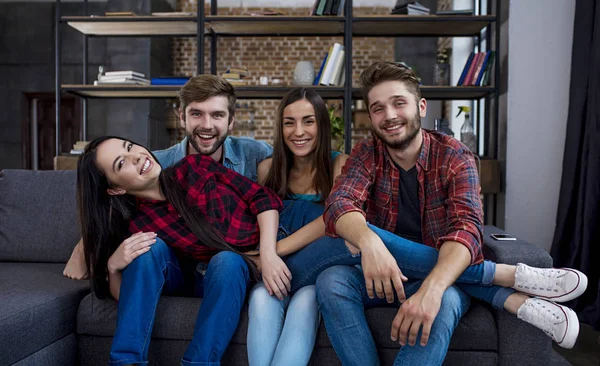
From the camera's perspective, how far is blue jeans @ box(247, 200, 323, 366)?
1.49 meters

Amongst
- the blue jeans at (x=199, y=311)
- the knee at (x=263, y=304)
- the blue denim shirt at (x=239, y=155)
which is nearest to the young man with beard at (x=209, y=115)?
the blue denim shirt at (x=239, y=155)

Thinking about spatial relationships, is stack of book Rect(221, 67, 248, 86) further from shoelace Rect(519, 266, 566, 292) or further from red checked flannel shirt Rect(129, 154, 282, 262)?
shoelace Rect(519, 266, 566, 292)

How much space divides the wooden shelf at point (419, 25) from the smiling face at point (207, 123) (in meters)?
1.61

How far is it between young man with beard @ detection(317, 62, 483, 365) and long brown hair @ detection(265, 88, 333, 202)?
20cm

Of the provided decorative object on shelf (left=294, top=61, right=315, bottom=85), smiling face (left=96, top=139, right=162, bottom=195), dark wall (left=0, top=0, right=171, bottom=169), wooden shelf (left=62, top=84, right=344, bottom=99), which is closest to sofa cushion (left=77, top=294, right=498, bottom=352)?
smiling face (left=96, top=139, right=162, bottom=195)

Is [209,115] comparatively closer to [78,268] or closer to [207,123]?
[207,123]

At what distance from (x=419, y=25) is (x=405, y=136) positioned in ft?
6.59

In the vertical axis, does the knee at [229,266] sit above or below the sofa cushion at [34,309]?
above

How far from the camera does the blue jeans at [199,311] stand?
1.47 meters

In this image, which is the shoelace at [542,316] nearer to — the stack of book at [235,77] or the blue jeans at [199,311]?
the blue jeans at [199,311]

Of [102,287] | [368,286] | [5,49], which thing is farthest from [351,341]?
[5,49]

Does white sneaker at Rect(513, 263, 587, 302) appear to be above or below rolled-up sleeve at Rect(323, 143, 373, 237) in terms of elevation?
below

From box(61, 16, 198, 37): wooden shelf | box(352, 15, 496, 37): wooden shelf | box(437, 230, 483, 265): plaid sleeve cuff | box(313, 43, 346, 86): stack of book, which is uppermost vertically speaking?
box(352, 15, 496, 37): wooden shelf

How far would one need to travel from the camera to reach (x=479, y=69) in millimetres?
3293
